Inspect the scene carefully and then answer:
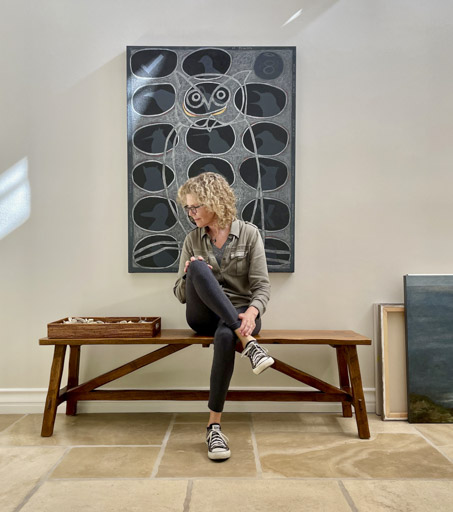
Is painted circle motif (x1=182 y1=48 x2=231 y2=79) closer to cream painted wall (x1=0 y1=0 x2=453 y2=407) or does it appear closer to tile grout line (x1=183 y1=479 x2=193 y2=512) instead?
cream painted wall (x1=0 y1=0 x2=453 y2=407)

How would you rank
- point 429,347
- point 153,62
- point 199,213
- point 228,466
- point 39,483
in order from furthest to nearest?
1. point 153,62
2. point 429,347
3. point 199,213
4. point 228,466
5. point 39,483

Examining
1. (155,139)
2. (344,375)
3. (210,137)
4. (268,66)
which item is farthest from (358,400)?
(268,66)

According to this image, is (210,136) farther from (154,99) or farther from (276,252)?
(276,252)

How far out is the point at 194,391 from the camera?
2400 mm

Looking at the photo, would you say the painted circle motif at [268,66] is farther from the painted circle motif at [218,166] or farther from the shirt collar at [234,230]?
the shirt collar at [234,230]

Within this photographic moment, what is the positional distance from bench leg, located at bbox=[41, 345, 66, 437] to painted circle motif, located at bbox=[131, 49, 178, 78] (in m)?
1.59

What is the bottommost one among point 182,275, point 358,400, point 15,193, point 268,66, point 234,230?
point 358,400

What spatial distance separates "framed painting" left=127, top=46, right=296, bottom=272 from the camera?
8.77 feet

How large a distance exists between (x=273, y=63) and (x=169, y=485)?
2234 millimetres

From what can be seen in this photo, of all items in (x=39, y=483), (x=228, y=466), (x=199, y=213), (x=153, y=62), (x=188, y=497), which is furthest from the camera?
(x=153, y=62)

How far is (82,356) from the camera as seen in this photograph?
8.94 feet

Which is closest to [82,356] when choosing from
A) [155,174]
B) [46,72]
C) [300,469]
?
[155,174]

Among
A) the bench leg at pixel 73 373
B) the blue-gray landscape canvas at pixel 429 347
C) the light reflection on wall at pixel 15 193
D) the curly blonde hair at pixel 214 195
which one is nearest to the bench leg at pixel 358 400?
the blue-gray landscape canvas at pixel 429 347

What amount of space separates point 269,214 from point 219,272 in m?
0.49
